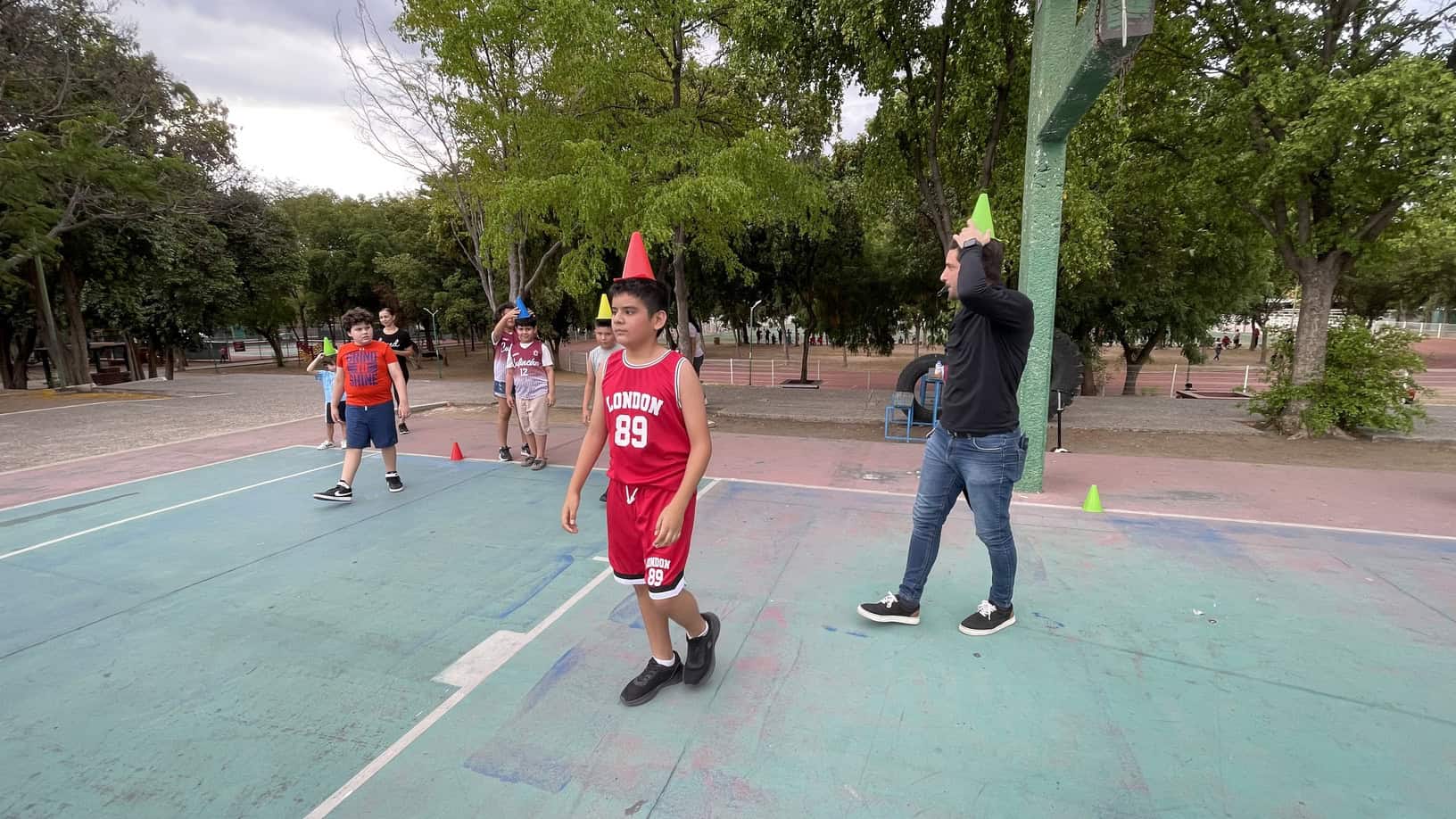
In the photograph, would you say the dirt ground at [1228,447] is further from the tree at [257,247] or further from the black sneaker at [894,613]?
the tree at [257,247]

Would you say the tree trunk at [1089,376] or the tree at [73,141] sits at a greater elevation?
the tree at [73,141]

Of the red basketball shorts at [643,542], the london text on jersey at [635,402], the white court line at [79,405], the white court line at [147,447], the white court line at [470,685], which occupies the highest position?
the london text on jersey at [635,402]

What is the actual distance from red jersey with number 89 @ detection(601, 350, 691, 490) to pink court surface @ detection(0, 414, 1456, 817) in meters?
1.07

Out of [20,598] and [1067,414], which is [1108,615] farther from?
[1067,414]

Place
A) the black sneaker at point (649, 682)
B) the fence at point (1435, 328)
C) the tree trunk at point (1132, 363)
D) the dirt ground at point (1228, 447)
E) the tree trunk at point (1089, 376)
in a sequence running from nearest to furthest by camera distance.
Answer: the black sneaker at point (649, 682)
the dirt ground at point (1228, 447)
the tree trunk at point (1089, 376)
the tree trunk at point (1132, 363)
the fence at point (1435, 328)

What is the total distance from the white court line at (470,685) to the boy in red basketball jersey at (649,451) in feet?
3.18

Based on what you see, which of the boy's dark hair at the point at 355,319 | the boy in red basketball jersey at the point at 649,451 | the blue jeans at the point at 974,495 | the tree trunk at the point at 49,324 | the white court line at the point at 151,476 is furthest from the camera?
the tree trunk at the point at 49,324

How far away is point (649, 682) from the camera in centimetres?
289

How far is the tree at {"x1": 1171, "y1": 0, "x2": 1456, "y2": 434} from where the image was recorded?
7.34 meters

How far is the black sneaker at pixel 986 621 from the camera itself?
3.42 meters

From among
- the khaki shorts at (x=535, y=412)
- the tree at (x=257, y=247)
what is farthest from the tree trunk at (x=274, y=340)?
the khaki shorts at (x=535, y=412)

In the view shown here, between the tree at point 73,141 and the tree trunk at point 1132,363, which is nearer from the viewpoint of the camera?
the tree at point 73,141

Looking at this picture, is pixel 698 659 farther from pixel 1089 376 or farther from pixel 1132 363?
pixel 1132 363

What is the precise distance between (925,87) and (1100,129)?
99.0 inches
